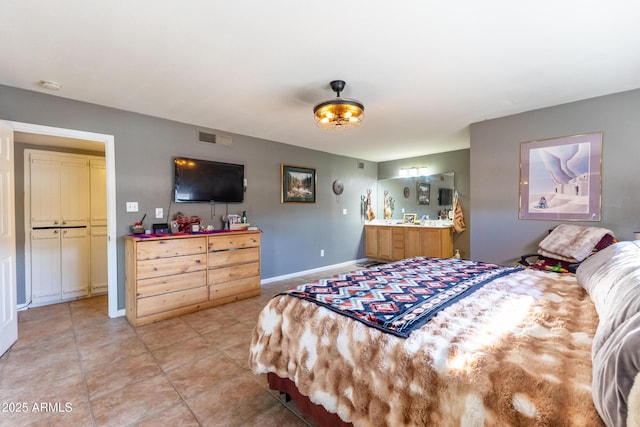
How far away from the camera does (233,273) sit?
367 cm

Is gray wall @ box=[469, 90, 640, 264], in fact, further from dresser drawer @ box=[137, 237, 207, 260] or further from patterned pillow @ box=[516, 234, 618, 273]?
dresser drawer @ box=[137, 237, 207, 260]

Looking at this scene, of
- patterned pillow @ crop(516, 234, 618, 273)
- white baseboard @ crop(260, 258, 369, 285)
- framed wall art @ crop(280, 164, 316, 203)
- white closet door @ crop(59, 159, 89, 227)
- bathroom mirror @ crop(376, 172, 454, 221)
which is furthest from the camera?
bathroom mirror @ crop(376, 172, 454, 221)

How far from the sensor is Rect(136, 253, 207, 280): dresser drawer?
9.73 feet

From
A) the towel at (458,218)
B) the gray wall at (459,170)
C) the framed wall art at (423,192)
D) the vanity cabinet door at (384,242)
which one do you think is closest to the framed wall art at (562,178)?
the gray wall at (459,170)

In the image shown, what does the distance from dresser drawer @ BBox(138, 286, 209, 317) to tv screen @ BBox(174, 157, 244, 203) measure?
118 cm

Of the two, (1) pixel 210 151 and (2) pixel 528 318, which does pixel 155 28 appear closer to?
(1) pixel 210 151

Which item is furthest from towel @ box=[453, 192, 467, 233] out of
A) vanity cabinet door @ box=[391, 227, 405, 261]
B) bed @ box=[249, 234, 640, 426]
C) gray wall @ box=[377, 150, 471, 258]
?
bed @ box=[249, 234, 640, 426]

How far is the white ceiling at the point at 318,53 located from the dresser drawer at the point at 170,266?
5.66ft

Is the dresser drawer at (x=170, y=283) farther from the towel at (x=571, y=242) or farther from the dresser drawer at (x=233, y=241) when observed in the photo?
the towel at (x=571, y=242)

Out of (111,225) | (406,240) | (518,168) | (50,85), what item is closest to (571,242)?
(518,168)

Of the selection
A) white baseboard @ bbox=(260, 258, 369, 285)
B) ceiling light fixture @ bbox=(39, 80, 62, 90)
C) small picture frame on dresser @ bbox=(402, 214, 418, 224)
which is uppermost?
ceiling light fixture @ bbox=(39, 80, 62, 90)

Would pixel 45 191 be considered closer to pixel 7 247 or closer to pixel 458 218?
pixel 7 247

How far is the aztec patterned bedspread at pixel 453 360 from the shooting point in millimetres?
838

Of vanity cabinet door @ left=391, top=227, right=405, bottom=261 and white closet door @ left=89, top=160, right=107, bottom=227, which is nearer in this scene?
white closet door @ left=89, top=160, right=107, bottom=227
